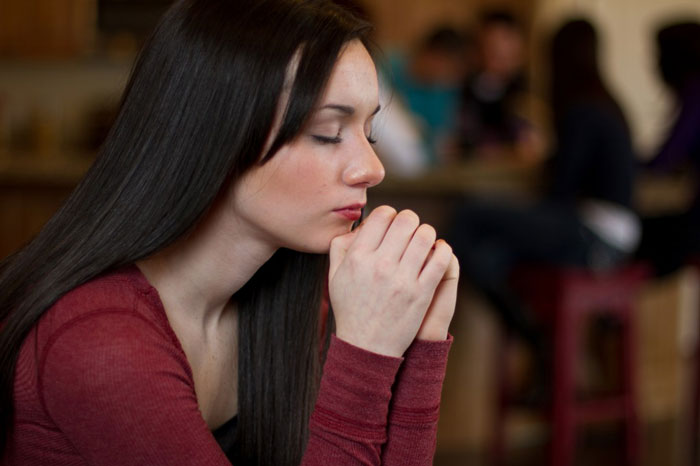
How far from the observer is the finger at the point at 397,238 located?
954mm

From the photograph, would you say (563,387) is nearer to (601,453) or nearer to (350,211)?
(601,453)

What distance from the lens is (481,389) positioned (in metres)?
3.19

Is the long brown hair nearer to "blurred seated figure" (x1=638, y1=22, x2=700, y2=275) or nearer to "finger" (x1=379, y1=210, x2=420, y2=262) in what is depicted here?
"finger" (x1=379, y1=210, x2=420, y2=262)

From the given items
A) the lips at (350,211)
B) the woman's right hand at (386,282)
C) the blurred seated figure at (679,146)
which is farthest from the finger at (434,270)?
the blurred seated figure at (679,146)

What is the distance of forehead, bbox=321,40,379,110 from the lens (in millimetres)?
971

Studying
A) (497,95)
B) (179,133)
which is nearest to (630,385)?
(497,95)

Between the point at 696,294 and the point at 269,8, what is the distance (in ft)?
13.8

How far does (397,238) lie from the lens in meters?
0.96

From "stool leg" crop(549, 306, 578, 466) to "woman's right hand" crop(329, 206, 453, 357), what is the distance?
1.88 metres

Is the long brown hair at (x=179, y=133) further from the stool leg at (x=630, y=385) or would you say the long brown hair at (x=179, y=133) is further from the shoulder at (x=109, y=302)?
the stool leg at (x=630, y=385)

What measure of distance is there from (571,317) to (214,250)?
191 cm

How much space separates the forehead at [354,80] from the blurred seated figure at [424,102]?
189cm

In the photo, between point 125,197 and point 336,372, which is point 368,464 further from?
point 125,197

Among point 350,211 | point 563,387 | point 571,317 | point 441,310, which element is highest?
point 350,211
